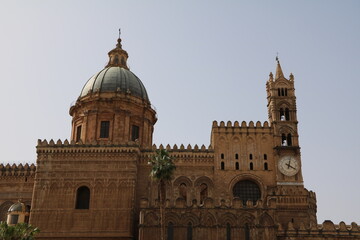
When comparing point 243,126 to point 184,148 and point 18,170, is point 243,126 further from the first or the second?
point 18,170

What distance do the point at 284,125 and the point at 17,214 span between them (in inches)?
1119

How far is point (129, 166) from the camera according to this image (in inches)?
1681

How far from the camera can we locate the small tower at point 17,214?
43.5m

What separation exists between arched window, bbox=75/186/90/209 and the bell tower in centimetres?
1861

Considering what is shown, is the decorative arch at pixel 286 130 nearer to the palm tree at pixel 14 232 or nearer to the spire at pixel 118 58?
the spire at pixel 118 58

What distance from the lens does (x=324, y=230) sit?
124ft

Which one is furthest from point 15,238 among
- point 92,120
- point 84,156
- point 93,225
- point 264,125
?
point 264,125

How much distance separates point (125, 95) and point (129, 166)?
1026 cm

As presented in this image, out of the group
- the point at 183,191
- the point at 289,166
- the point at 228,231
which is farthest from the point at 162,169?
the point at 289,166

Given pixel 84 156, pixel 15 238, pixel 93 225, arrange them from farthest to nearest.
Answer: pixel 84 156, pixel 93 225, pixel 15 238

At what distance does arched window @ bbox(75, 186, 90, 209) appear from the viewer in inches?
1650

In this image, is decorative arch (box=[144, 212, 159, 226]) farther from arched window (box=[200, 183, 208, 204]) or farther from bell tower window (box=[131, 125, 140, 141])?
bell tower window (box=[131, 125, 140, 141])

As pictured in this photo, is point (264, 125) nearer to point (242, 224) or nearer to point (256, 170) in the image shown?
point (256, 170)

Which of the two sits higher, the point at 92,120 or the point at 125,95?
the point at 125,95
